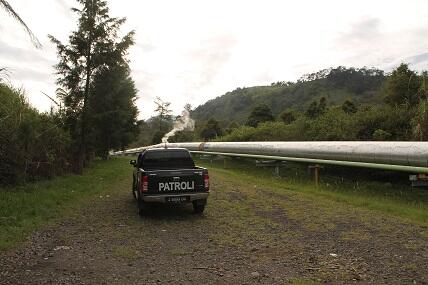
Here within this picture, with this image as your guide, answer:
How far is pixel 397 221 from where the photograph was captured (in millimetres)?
9688

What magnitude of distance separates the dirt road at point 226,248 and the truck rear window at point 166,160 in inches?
64.5

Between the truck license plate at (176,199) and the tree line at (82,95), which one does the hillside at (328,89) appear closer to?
the tree line at (82,95)

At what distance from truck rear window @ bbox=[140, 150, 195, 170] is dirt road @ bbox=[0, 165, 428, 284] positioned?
1.64 meters

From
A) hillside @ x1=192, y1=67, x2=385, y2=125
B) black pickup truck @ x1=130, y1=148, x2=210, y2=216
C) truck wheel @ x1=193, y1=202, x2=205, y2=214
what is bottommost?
truck wheel @ x1=193, y1=202, x2=205, y2=214

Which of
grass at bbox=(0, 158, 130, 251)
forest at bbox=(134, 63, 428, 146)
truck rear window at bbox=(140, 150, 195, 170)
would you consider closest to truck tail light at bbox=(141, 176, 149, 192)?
truck rear window at bbox=(140, 150, 195, 170)

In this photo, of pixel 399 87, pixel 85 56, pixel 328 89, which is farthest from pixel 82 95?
pixel 328 89

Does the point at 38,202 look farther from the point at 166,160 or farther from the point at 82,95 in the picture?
the point at 82,95

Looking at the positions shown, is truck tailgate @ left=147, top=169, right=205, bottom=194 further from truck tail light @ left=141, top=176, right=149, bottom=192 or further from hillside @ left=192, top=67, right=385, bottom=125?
hillside @ left=192, top=67, right=385, bottom=125

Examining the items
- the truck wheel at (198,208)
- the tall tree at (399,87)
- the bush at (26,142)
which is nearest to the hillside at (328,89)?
the tall tree at (399,87)

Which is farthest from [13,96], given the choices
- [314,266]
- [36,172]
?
[314,266]

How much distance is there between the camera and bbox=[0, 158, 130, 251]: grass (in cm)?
899

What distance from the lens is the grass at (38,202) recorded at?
8985 millimetres

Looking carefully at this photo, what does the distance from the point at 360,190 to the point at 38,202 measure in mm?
10638

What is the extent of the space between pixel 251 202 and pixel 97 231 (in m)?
5.31
